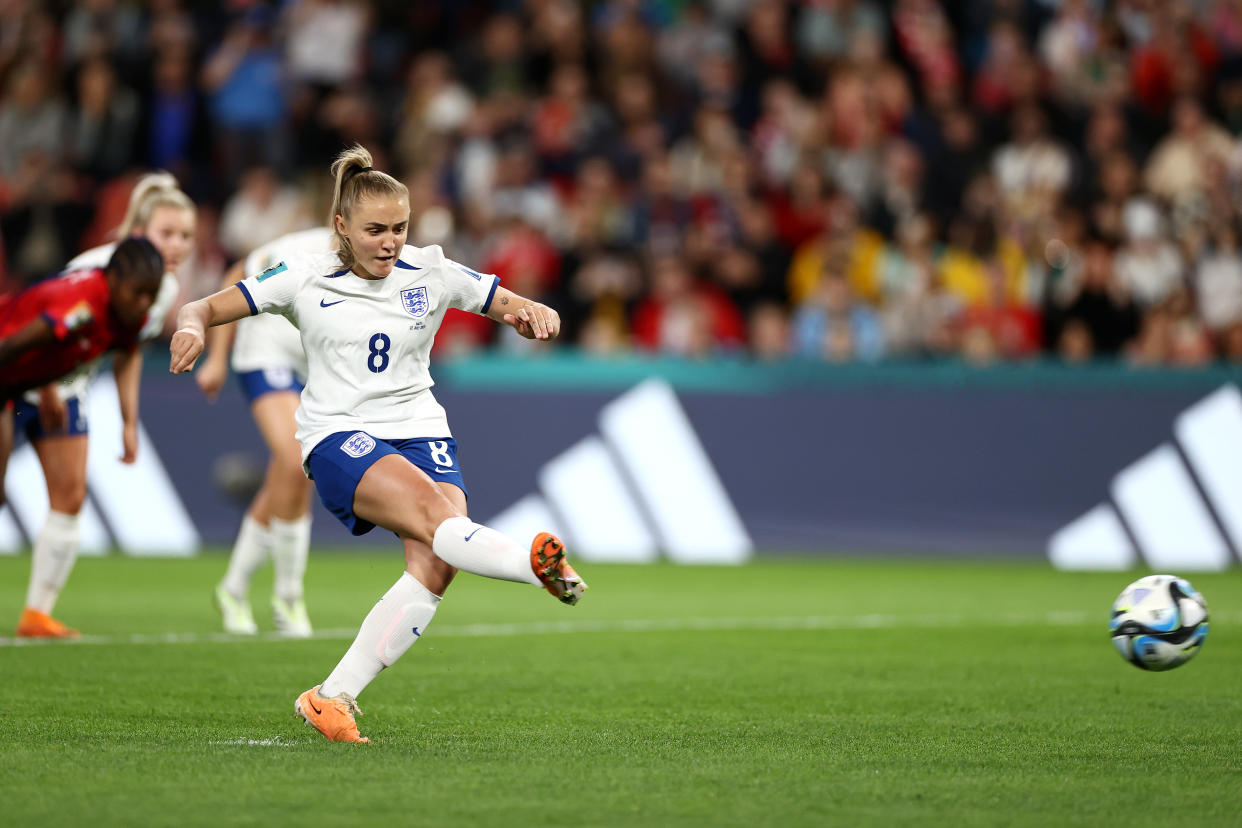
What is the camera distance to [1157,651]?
754cm

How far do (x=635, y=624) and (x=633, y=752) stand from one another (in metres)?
4.61

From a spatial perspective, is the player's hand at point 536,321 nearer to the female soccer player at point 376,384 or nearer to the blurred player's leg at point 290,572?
the female soccer player at point 376,384

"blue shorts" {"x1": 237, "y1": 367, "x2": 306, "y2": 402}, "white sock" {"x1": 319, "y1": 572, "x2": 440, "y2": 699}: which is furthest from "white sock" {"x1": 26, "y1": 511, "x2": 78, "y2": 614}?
"white sock" {"x1": 319, "y1": 572, "x2": 440, "y2": 699}

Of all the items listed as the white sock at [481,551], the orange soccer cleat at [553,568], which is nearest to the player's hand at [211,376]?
the white sock at [481,551]

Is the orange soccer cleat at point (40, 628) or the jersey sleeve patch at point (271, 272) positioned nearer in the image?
the jersey sleeve patch at point (271, 272)

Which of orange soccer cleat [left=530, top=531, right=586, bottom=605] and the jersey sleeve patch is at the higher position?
the jersey sleeve patch

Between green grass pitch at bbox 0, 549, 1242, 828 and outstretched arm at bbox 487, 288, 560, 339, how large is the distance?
146 centimetres

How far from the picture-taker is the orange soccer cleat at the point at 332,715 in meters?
6.33

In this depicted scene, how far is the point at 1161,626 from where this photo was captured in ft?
24.8

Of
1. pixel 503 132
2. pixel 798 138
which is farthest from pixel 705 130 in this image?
pixel 503 132

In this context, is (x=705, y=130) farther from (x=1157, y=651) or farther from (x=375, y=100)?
(x=1157, y=651)

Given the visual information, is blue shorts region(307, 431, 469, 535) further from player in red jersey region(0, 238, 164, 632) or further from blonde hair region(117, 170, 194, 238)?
blonde hair region(117, 170, 194, 238)

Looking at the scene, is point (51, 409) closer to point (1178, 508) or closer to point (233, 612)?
point (233, 612)

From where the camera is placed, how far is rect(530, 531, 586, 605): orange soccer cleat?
5730 mm
